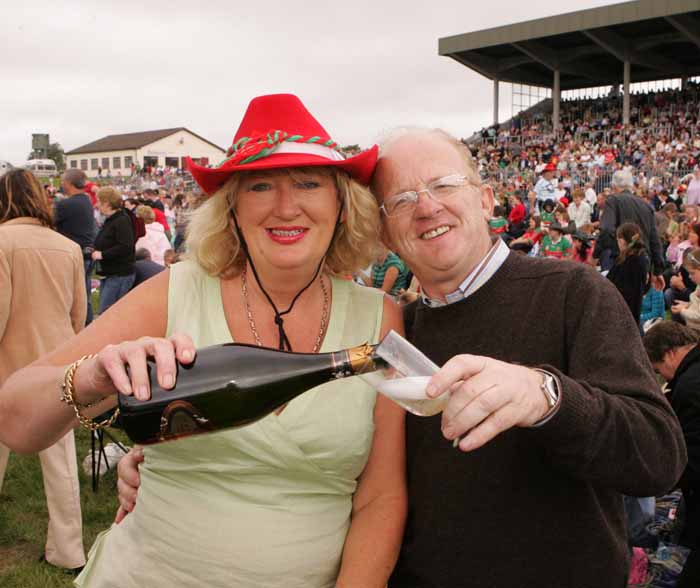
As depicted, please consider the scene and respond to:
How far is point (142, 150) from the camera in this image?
7569 cm

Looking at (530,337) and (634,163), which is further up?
(634,163)

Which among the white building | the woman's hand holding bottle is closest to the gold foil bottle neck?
the woman's hand holding bottle

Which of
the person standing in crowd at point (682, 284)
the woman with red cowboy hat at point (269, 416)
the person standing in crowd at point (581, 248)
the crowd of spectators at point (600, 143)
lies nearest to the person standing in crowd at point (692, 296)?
the person standing in crowd at point (682, 284)

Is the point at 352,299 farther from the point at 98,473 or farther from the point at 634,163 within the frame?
the point at 634,163

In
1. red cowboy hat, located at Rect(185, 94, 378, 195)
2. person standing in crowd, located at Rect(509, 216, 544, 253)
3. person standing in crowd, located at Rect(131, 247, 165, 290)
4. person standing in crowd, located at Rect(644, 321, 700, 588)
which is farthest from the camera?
person standing in crowd, located at Rect(509, 216, 544, 253)

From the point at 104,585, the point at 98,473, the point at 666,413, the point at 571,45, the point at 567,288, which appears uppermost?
the point at 571,45

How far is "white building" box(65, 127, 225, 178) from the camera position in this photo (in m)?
75.8

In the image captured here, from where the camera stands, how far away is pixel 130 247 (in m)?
8.55

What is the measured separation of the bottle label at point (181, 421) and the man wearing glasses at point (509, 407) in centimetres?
55

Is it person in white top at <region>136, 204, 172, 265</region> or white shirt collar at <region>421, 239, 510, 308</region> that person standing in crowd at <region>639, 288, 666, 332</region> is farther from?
white shirt collar at <region>421, 239, 510, 308</region>

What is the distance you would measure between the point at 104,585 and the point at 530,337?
1.35 m

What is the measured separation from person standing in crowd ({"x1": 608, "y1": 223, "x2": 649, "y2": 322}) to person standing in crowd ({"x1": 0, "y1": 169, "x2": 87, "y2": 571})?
6.01m

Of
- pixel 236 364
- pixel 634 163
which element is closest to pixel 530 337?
pixel 236 364

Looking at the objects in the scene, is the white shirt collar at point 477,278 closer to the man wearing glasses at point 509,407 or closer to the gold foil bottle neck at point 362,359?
the man wearing glasses at point 509,407
